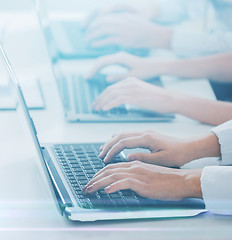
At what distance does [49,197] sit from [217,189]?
0.89ft

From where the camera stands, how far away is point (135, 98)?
111 centimetres

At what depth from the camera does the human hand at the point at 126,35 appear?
1.50 meters

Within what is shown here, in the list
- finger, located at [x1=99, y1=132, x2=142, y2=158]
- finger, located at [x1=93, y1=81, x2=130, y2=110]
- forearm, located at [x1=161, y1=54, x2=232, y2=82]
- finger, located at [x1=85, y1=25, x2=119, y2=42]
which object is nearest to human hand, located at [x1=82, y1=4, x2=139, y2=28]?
finger, located at [x1=85, y1=25, x2=119, y2=42]

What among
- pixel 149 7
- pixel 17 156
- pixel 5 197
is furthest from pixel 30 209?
pixel 149 7

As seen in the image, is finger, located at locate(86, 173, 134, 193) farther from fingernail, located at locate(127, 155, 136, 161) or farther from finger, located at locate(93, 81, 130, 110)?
finger, located at locate(93, 81, 130, 110)

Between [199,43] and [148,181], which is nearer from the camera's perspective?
[148,181]

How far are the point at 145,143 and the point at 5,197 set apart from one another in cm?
27

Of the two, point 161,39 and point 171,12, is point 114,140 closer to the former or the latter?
point 161,39

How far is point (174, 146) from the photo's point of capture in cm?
90

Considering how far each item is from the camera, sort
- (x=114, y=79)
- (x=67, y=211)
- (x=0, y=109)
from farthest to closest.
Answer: (x=114, y=79) < (x=0, y=109) < (x=67, y=211)

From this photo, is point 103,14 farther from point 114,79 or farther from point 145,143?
point 145,143

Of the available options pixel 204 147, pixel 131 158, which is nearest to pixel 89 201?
pixel 131 158

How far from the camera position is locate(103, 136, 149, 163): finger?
0.87 meters

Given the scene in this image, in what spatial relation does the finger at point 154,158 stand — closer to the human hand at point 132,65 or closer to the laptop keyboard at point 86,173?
the laptop keyboard at point 86,173
